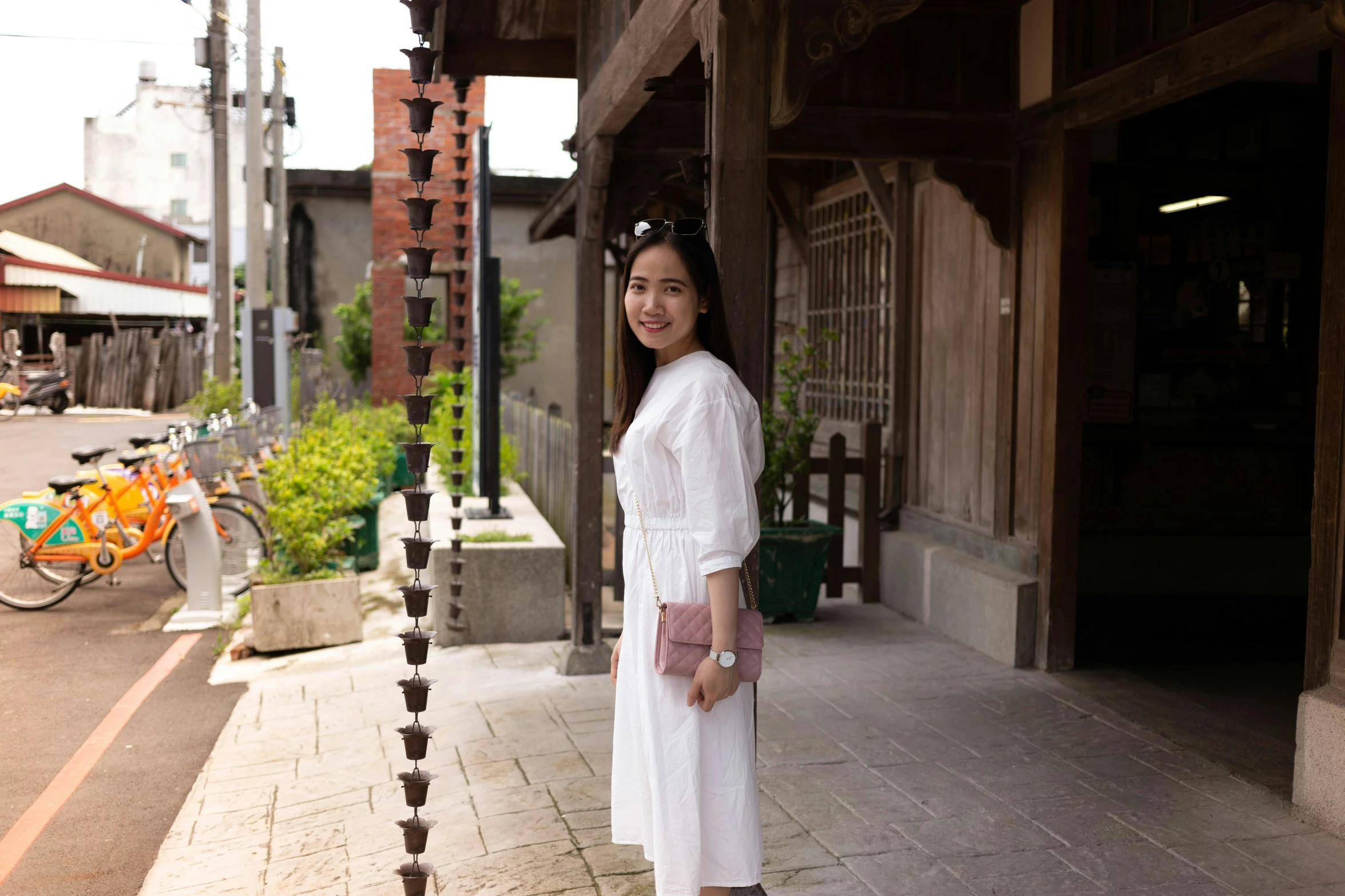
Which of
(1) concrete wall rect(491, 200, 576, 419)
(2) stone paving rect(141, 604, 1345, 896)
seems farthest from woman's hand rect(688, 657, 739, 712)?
(1) concrete wall rect(491, 200, 576, 419)

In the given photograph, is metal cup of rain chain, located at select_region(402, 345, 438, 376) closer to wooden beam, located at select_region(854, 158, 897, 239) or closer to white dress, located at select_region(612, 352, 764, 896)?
white dress, located at select_region(612, 352, 764, 896)

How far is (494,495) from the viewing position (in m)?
8.01

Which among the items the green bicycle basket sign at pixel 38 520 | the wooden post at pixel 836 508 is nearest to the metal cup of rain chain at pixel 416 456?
the wooden post at pixel 836 508

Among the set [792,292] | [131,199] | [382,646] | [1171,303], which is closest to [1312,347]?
[1171,303]

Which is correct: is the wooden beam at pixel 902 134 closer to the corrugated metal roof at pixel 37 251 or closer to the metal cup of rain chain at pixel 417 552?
the metal cup of rain chain at pixel 417 552

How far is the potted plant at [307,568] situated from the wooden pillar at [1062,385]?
4.21 meters

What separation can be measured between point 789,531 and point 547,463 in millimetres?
2781

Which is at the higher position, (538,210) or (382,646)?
(538,210)

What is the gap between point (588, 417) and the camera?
652 cm

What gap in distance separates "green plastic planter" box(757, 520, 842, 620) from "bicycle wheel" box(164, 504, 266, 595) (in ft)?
13.2

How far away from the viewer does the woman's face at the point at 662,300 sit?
2.90 meters

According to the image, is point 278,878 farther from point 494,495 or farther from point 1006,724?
point 494,495

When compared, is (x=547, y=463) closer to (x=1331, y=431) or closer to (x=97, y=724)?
(x=97, y=724)

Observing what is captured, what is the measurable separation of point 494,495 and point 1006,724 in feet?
12.6
